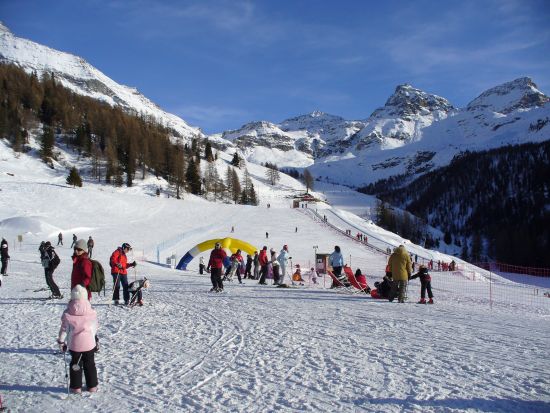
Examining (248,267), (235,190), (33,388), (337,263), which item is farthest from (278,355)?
(235,190)

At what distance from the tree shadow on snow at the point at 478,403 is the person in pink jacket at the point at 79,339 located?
3.09m

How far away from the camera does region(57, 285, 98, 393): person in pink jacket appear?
518cm

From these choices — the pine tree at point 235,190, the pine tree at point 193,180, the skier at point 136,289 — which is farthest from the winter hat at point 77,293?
the pine tree at point 235,190

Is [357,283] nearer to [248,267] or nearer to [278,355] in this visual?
[248,267]

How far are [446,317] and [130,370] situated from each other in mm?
7074

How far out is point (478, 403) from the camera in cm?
482

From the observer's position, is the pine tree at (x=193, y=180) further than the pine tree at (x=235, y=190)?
No

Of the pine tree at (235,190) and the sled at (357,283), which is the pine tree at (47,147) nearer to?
the pine tree at (235,190)

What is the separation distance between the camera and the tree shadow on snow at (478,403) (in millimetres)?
4664

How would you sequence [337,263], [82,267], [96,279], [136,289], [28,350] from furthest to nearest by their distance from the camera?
[337,263]
[136,289]
[96,279]
[82,267]
[28,350]

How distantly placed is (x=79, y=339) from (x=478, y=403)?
14.8 ft

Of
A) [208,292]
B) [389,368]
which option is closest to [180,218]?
[208,292]

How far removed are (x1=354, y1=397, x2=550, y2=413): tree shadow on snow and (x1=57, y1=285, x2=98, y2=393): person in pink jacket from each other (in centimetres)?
309

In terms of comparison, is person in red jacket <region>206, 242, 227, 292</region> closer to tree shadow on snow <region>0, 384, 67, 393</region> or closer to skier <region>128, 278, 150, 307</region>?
skier <region>128, 278, 150, 307</region>
